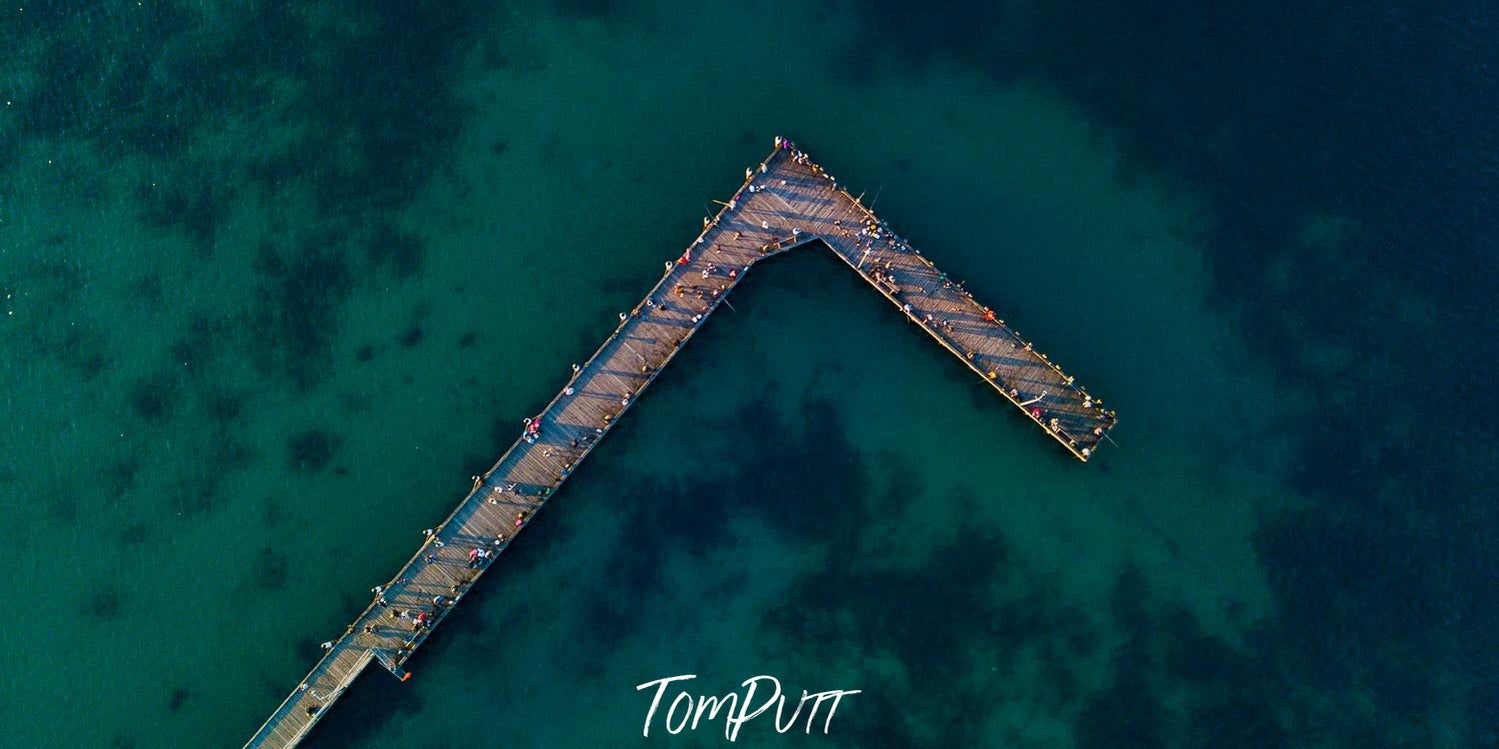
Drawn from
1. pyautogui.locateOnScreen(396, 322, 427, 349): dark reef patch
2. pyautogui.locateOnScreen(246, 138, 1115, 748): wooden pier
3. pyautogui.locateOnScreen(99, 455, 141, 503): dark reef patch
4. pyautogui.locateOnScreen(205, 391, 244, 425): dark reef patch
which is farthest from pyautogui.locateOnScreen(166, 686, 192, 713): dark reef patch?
pyautogui.locateOnScreen(396, 322, 427, 349): dark reef patch

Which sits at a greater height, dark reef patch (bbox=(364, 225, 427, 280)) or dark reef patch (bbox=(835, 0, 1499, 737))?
dark reef patch (bbox=(835, 0, 1499, 737))

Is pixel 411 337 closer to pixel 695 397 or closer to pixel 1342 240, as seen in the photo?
pixel 695 397

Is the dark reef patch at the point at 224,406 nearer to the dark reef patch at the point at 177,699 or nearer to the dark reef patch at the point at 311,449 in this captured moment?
the dark reef patch at the point at 311,449

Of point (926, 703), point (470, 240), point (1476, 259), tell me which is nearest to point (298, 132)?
point (470, 240)

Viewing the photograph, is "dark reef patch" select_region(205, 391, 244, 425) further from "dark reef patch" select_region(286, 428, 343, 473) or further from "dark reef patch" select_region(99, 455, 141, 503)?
"dark reef patch" select_region(99, 455, 141, 503)

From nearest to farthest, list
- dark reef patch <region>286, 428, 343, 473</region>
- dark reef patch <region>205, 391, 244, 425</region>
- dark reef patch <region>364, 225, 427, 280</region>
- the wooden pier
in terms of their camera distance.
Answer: the wooden pier < dark reef patch <region>286, 428, 343, 473</region> < dark reef patch <region>205, 391, 244, 425</region> < dark reef patch <region>364, 225, 427, 280</region>

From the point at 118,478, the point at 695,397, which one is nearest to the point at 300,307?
the point at 118,478
